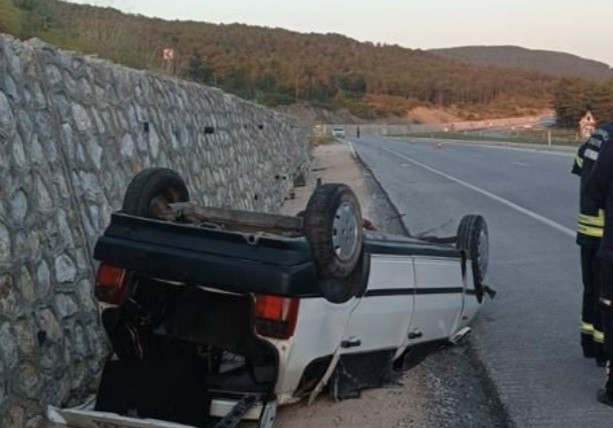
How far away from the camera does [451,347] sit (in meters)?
6.58

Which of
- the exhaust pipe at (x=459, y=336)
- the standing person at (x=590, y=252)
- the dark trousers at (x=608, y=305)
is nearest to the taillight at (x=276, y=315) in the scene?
the dark trousers at (x=608, y=305)

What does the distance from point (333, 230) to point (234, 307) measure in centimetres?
76

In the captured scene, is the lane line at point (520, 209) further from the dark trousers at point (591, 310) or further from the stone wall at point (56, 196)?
the stone wall at point (56, 196)

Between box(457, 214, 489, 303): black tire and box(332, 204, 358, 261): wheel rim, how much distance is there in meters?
2.18

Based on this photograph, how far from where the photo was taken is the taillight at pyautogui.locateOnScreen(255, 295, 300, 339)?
4164mm

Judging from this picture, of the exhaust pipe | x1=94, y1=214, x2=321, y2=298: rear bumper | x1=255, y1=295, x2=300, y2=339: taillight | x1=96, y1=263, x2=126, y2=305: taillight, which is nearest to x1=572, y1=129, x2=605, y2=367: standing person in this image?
the exhaust pipe

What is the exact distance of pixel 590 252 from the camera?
226 inches

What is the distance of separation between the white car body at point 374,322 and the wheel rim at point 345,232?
0.28 m

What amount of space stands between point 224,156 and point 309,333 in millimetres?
7899

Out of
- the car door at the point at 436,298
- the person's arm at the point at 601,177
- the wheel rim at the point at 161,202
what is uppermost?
the person's arm at the point at 601,177

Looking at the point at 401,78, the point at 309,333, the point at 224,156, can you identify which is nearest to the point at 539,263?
the point at 224,156

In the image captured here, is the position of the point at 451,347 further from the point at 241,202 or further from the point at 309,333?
the point at 241,202

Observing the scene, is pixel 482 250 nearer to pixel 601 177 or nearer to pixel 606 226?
pixel 601 177

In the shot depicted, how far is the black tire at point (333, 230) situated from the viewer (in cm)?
434
